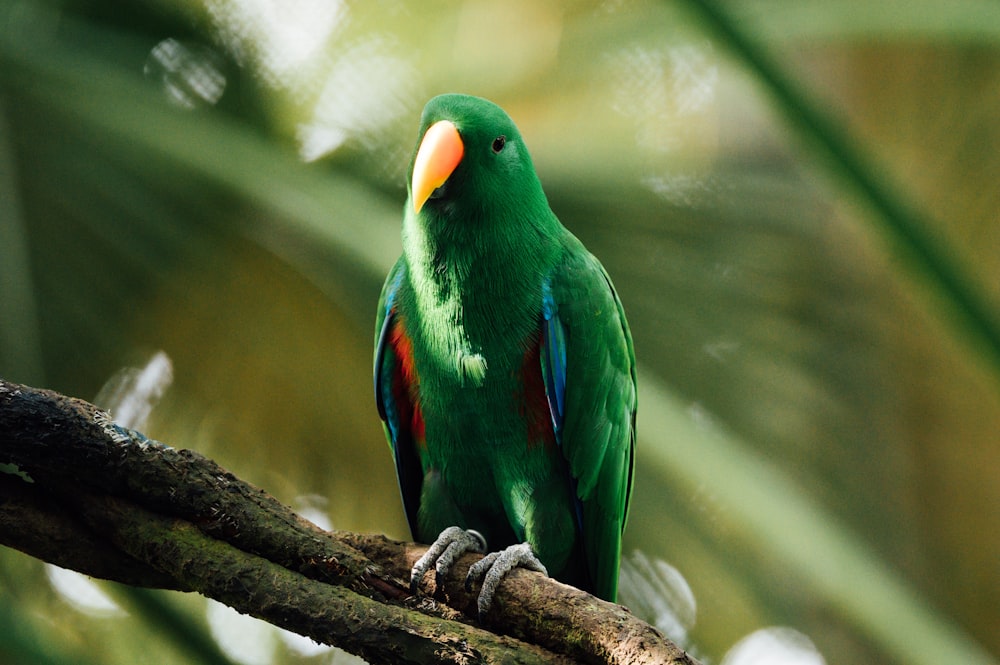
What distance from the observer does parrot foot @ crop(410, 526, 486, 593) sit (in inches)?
81.9

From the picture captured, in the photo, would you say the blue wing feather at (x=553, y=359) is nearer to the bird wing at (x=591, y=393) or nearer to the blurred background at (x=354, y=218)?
the bird wing at (x=591, y=393)

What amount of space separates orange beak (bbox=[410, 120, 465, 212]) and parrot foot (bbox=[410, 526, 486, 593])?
0.79m

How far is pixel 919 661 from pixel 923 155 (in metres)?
2.16

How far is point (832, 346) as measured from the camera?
415 cm

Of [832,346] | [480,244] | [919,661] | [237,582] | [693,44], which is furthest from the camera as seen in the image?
[832,346]

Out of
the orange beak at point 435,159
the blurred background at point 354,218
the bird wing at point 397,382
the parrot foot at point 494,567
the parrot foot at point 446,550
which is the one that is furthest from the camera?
the blurred background at point 354,218

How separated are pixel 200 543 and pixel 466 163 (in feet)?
3.61

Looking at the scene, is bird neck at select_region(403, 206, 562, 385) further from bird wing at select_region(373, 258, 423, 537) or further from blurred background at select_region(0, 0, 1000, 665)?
blurred background at select_region(0, 0, 1000, 665)

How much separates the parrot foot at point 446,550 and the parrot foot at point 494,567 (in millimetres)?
81

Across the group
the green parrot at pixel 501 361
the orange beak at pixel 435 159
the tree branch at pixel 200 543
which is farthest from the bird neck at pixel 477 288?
the tree branch at pixel 200 543

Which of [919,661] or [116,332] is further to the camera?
[116,332]

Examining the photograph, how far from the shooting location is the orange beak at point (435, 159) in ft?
7.28

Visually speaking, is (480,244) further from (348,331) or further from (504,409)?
(348,331)

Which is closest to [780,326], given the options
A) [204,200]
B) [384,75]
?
[384,75]
